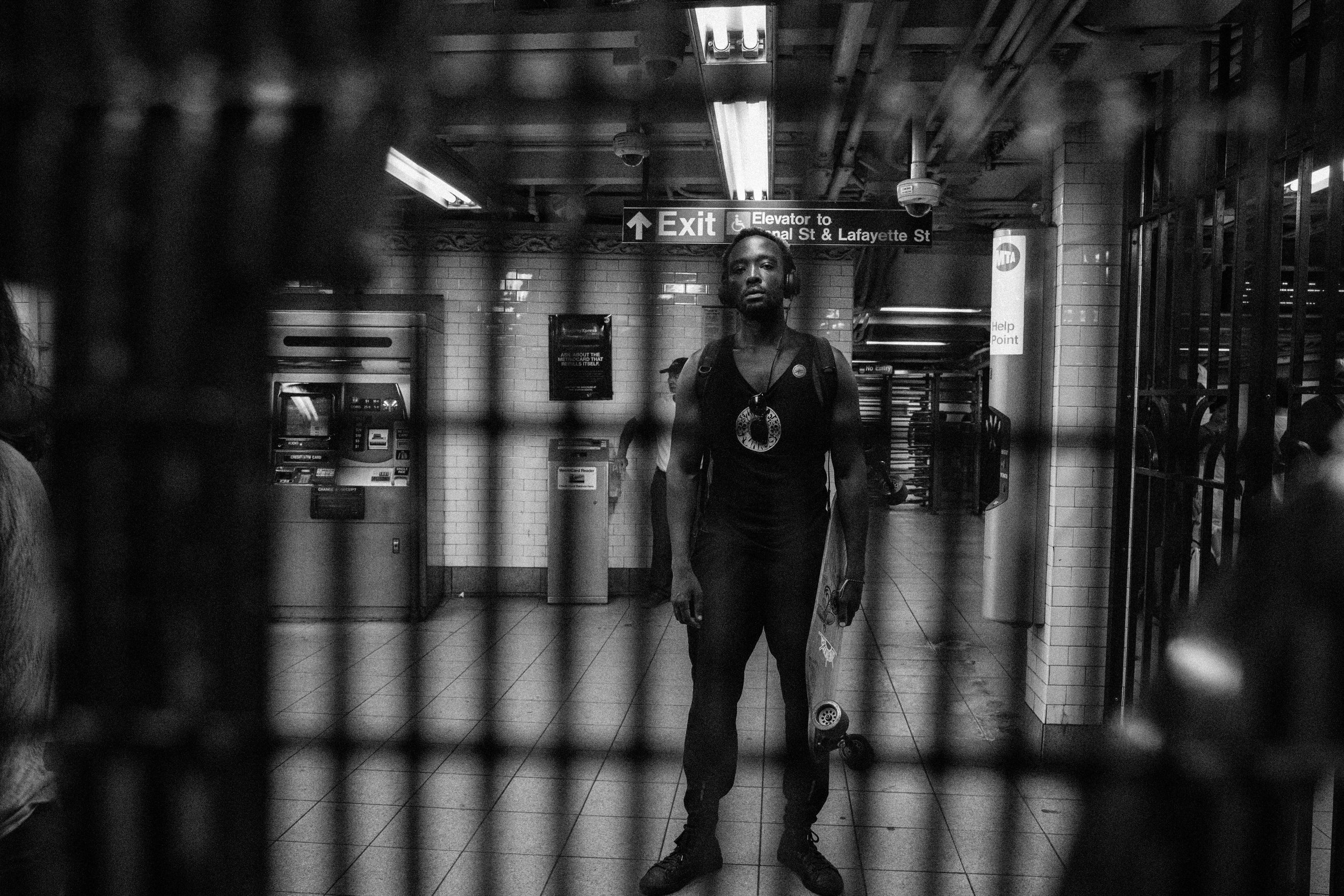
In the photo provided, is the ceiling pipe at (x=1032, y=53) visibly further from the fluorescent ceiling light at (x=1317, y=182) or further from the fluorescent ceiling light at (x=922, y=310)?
the fluorescent ceiling light at (x=922, y=310)

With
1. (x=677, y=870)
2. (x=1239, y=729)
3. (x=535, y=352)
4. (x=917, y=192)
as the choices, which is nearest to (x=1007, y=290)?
(x=917, y=192)

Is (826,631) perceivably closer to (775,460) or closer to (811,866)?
(775,460)

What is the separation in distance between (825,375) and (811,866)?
1391 millimetres

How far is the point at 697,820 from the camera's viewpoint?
2.51m

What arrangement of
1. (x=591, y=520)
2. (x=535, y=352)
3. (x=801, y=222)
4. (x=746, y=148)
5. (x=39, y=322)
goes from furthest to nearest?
(x=535, y=352) → (x=591, y=520) → (x=801, y=222) → (x=746, y=148) → (x=39, y=322)

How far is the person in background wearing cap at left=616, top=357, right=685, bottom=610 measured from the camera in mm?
1039

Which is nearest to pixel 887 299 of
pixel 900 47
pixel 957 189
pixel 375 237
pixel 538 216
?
pixel 957 189

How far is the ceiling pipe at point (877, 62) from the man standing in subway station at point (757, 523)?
0.31 meters

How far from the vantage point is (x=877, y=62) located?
2.31 meters

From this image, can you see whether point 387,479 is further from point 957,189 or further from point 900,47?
point 900,47

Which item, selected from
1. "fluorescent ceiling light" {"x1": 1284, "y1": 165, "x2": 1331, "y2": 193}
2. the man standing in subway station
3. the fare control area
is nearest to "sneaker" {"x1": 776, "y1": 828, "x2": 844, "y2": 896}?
the man standing in subway station

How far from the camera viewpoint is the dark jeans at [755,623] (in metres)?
2.19

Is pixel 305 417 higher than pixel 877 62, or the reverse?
pixel 877 62

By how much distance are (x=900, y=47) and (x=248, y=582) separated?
2.90m
